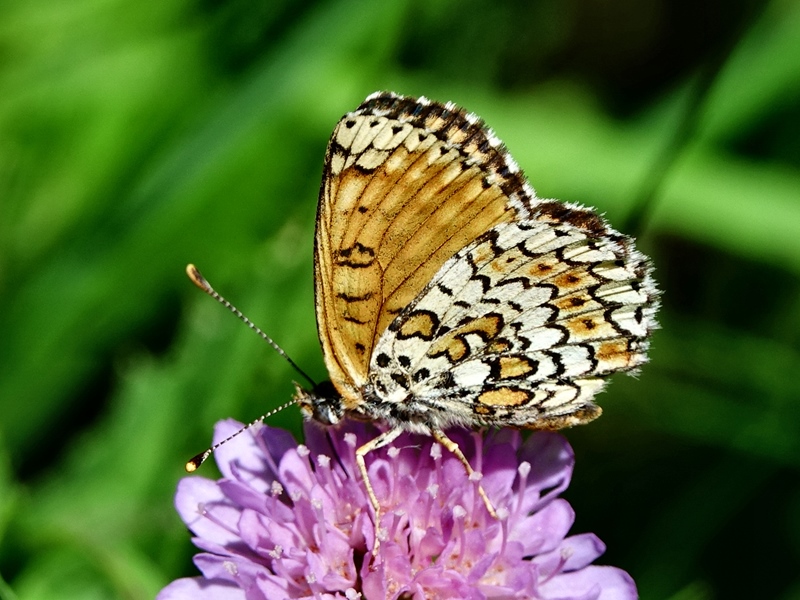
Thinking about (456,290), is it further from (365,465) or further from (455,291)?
(365,465)

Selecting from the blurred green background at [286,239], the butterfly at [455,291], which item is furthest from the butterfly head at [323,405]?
the blurred green background at [286,239]

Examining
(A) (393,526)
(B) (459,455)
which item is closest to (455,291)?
(B) (459,455)

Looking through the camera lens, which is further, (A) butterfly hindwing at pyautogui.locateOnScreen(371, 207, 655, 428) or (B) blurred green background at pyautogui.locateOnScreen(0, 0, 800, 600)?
(B) blurred green background at pyautogui.locateOnScreen(0, 0, 800, 600)

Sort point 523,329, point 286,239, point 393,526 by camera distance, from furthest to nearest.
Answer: point 286,239, point 523,329, point 393,526

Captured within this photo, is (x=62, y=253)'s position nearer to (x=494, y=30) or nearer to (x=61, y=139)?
(x=61, y=139)

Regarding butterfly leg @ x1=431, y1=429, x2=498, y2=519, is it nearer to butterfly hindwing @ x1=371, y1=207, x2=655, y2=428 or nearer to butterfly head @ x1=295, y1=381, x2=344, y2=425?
butterfly hindwing @ x1=371, y1=207, x2=655, y2=428

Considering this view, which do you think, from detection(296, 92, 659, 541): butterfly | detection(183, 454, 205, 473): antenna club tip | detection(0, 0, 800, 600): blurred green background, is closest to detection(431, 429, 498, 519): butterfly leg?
detection(296, 92, 659, 541): butterfly

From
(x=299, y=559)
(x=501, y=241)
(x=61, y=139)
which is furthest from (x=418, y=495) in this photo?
(x=61, y=139)
